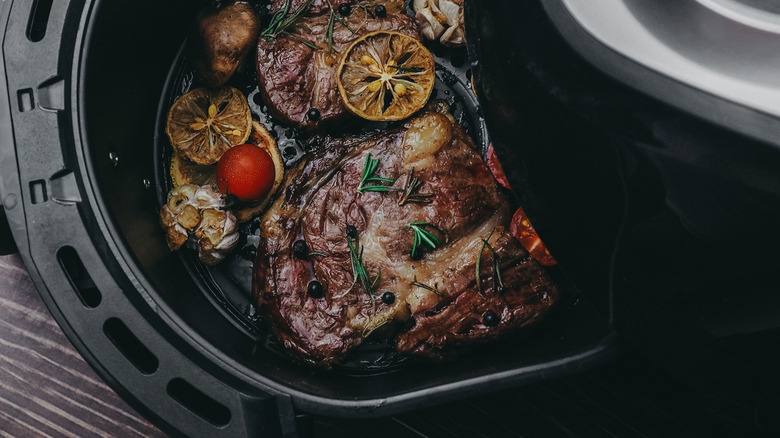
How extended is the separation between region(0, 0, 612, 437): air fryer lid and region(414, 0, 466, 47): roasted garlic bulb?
2.56ft

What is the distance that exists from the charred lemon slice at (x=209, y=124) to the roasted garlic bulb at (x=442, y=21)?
0.57 m

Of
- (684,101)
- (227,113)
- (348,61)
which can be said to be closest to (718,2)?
(684,101)

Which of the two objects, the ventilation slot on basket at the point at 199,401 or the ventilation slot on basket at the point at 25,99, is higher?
the ventilation slot on basket at the point at 25,99

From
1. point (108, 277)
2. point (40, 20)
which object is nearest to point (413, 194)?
point (108, 277)

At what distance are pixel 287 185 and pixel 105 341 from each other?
60 centimetres

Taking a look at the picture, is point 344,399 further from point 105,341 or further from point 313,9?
point 313,9

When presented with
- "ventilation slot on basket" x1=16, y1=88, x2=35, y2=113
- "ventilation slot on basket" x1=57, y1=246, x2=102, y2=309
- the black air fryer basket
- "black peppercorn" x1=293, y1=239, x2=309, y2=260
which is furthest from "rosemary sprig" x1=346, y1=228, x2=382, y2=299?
"ventilation slot on basket" x1=16, y1=88, x2=35, y2=113

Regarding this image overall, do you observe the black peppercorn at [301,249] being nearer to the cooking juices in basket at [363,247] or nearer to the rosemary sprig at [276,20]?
the cooking juices in basket at [363,247]

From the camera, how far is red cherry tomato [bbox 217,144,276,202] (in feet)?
4.81

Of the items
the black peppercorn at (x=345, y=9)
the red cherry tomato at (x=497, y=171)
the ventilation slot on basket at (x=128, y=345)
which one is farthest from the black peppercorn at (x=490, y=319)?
the black peppercorn at (x=345, y=9)

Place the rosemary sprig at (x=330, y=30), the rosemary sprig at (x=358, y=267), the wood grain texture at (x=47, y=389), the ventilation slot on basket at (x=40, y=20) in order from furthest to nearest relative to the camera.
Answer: the wood grain texture at (x=47, y=389), the rosemary sprig at (x=330, y=30), the rosemary sprig at (x=358, y=267), the ventilation slot on basket at (x=40, y=20)

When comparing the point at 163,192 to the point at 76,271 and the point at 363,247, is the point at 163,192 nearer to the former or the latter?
the point at 76,271

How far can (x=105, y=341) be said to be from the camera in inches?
47.1

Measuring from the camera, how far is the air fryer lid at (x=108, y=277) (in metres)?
1.18
